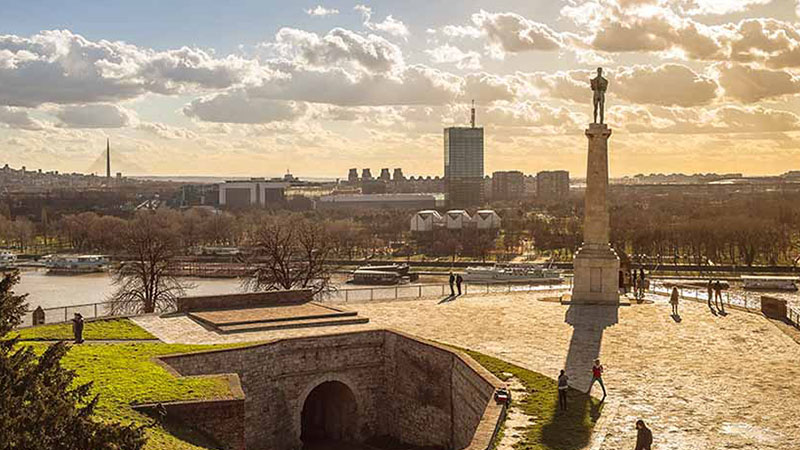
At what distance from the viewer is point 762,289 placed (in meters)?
49.4

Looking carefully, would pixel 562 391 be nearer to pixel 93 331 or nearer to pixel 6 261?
pixel 93 331

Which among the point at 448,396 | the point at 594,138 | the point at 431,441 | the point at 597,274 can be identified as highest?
the point at 594,138

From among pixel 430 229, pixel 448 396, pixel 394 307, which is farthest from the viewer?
pixel 430 229

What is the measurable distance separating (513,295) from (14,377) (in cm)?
2661

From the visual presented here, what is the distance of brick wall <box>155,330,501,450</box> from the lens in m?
22.0

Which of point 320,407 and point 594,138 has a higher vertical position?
point 594,138

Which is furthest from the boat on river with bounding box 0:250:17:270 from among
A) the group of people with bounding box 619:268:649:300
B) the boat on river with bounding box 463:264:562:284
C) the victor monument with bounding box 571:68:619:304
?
the victor monument with bounding box 571:68:619:304

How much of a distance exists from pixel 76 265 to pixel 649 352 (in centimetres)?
6968

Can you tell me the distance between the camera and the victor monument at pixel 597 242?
33.0 m

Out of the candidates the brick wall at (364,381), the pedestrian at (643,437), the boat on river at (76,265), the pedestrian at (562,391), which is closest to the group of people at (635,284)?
the brick wall at (364,381)

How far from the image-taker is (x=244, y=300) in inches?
1197

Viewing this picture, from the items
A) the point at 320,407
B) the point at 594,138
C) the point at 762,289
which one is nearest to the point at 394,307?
the point at 320,407

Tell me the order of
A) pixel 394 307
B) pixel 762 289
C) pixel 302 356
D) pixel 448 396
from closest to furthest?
pixel 448 396, pixel 302 356, pixel 394 307, pixel 762 289

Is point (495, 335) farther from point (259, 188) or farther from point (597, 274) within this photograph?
point (259, 188)
